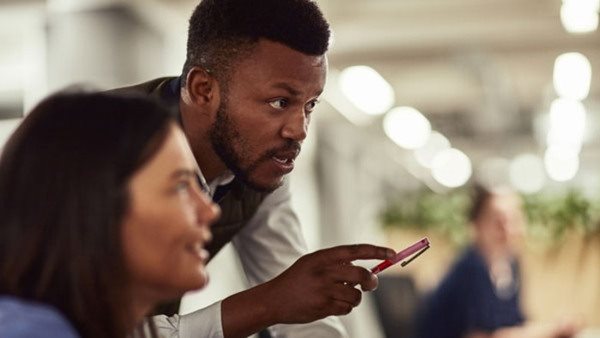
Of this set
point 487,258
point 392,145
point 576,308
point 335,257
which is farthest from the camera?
point 392,145

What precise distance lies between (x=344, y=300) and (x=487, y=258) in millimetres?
2962

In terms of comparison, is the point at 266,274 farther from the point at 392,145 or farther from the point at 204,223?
the point at 392,145

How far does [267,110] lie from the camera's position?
1624mm

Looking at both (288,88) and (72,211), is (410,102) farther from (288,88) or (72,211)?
(72,211)

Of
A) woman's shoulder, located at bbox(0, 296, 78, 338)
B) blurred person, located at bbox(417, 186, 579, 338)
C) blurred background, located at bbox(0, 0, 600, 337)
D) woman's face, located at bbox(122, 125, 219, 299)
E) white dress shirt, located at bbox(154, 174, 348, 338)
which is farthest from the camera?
blurred background, located at bbox(0, 0, 600, 337)

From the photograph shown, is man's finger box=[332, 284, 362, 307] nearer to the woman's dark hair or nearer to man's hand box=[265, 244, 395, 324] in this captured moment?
man's hand box=[265, 244, 395, 324]

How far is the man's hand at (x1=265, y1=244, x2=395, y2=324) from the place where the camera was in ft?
4.92

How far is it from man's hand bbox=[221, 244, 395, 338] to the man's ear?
0.33 meters

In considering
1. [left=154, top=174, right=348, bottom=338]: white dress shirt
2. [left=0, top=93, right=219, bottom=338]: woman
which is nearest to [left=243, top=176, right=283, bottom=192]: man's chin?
[left=154, top=174, right=348, bottom=338]: white dress shirt

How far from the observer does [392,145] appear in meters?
16.3

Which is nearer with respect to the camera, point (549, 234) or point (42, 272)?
point (42, 272)

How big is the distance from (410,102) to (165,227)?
1207 cm

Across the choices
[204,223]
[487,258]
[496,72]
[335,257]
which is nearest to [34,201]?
[204,223]

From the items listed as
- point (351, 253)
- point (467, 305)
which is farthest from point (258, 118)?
point (467, 305)
